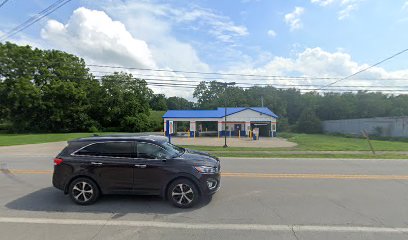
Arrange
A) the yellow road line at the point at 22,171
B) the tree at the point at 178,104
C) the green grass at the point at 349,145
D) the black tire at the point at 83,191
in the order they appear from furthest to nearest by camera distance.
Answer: the tree at the point at 178,104 < the green grass at the point at 349,145 < the yellow road line at the point at 22,171 < the black tire at the point at 83,191

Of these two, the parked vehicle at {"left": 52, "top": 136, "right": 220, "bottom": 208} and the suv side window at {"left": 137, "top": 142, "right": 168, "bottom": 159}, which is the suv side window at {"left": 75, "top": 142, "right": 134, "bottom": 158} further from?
the suv side window at {"left": 137, "top": 142, "right": 168, "bottom": 159}

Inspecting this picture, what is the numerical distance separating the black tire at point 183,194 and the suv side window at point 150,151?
765 millimetres

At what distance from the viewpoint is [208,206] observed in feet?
19.2

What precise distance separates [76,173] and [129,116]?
47.8 m

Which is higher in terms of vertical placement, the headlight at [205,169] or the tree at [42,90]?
the tree at [42,90]

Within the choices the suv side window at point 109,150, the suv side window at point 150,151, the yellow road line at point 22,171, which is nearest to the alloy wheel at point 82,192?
the suv side window at point 109,150

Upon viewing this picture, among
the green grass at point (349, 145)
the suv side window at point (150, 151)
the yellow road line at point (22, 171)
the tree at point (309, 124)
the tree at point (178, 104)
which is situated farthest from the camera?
the tree at point (178, 104)

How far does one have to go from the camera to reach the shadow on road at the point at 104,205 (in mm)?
5594

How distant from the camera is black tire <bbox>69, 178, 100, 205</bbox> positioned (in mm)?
5945

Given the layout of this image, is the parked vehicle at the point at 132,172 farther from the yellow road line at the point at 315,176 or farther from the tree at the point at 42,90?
the tree at the point at 42,90

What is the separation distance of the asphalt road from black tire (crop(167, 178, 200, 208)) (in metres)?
0.19

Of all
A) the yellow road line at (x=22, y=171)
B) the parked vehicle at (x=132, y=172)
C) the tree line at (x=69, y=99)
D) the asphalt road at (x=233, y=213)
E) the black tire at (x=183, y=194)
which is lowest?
the asphalt road at (x=233, y=213)

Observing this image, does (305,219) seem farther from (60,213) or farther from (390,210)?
(60,213)

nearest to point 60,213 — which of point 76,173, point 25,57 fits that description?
point 76,173
